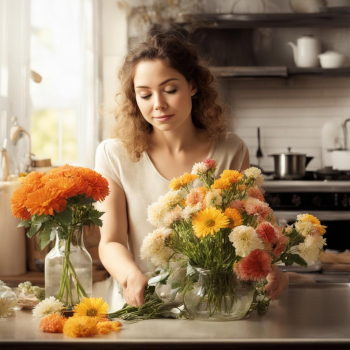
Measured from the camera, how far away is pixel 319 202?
4.19m

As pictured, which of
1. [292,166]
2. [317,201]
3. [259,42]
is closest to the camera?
[317,201]

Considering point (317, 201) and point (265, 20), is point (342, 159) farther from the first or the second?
point (265, 20)

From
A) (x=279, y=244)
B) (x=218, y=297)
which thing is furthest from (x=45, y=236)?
(x=279, y=244)

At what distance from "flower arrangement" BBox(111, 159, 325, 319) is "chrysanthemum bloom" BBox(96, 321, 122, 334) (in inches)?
5.4

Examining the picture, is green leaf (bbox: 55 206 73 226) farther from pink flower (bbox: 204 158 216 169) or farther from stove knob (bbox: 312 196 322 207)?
stove knob (bbox: 312 196 322 207)

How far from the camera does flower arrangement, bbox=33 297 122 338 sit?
1.20 m

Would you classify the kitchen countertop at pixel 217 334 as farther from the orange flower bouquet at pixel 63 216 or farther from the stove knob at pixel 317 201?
the stove knob at pixel 317 201

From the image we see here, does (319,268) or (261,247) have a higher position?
(261,247)

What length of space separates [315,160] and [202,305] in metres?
3.90

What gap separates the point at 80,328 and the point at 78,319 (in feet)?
0.07

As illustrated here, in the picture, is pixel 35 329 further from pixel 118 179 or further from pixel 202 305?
pixel 118 179

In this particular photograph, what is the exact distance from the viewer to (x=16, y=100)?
384 cm

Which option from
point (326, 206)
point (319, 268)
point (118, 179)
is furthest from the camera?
point (326, 206)
